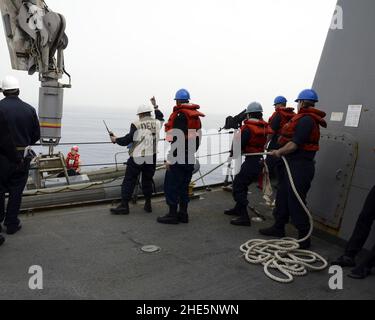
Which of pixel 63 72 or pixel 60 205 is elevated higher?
pixel 63 72

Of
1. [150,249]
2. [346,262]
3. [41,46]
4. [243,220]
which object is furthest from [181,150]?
[41,46]

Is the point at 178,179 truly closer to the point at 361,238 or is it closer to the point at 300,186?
the point at 300,186

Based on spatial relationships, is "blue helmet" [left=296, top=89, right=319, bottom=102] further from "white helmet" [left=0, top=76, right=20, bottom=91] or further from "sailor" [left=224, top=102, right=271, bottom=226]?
"white helmet" [left=0, top=76, right=20, bottom=91]

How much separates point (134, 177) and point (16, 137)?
1629 mm

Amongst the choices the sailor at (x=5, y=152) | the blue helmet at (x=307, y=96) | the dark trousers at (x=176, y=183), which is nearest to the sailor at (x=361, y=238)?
the blue helmet at (x=307, y=96)

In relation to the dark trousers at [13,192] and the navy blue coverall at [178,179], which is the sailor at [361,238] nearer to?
the navy blue coverall at [178,179]

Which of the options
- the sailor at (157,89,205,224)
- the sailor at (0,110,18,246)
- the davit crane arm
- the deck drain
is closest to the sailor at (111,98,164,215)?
the sailor at (157,89,205,224)

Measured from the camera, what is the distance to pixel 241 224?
4574 mm

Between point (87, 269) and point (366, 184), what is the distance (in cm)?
274

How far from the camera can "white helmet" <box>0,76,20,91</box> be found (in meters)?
3.88

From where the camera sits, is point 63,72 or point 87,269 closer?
point 87,269
